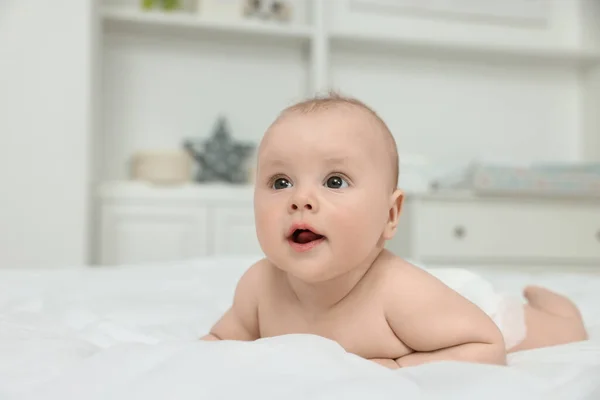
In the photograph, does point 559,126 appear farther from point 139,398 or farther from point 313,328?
point 139,398

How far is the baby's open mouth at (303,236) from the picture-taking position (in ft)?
1.93

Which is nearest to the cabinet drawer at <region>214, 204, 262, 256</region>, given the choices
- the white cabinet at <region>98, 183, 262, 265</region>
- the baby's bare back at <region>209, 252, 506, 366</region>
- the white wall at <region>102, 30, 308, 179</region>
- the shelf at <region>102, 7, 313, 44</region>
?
the white cabinet at <region>98, 183, 262, 265</region>

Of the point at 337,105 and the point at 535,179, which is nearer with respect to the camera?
the point at 337,105

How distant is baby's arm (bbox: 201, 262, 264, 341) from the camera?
756 millimetres

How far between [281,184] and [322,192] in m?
0.05

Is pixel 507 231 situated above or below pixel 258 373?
below

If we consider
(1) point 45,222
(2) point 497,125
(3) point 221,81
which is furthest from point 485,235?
(1) point 45,222

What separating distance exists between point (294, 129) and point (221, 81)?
211 cm

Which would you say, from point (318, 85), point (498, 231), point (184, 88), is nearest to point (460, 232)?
point (498, 231)

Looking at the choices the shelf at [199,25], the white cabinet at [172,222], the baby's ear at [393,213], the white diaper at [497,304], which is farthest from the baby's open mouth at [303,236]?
the shelf at [199,25]

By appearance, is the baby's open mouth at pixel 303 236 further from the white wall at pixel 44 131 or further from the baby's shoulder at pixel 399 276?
the white wall at pixel 44 131

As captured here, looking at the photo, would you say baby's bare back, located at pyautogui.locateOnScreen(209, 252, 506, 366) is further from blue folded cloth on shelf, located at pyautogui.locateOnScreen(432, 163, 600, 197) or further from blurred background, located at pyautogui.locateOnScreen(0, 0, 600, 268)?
blue folded cloth on shelf, located at pyautogui.locateOnScreen(432, 163, 600, 197)

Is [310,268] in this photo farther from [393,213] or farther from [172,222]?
[172,222]

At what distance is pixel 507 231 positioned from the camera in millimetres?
2297
